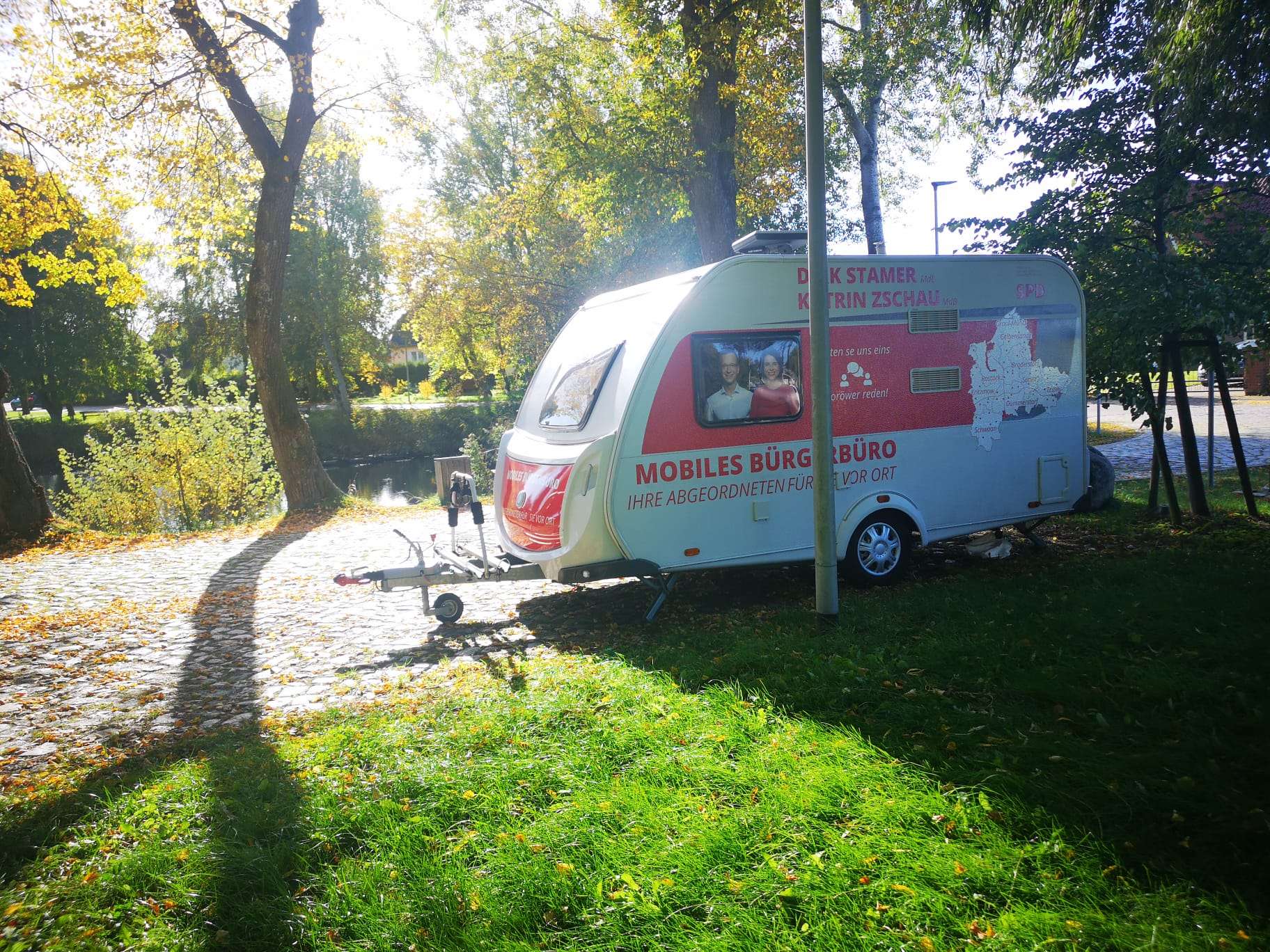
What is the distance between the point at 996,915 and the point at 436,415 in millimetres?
35559

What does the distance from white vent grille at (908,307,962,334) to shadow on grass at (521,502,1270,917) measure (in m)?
2.31

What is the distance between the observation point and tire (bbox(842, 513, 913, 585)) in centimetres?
757

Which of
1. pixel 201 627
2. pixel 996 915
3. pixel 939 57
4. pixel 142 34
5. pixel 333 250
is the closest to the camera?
pixel 996 915

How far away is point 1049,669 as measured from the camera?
4859mm

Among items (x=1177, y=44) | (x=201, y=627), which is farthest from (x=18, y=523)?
(x=1177, y=44)

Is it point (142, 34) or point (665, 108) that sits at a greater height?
point (142, 34)

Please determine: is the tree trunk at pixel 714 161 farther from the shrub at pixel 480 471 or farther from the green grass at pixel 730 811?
the shrub at pixel 480 471

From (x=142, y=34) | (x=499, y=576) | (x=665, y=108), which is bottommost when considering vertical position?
(x=499, y=576)

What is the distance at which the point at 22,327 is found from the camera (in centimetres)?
3669

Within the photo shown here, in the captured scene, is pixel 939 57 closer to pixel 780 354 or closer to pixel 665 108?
pixel 665 108

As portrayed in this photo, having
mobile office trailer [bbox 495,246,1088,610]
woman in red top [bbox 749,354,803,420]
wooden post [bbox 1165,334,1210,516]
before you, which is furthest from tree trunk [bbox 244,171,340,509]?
wooden post [bbox 1165,334,1210,516]

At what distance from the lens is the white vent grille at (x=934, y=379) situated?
305 inches

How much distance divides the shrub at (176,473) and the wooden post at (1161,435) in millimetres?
14966

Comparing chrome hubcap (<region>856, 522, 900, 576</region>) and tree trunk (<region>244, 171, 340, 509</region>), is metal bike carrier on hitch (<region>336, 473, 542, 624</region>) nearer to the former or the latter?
chrome hubcap (<region>856, 522, 900, 576</region>)
